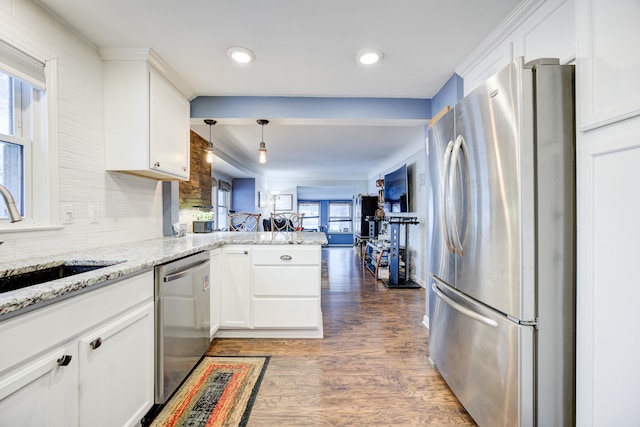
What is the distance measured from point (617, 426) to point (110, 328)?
1941 millimetres

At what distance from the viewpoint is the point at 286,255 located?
2412mm

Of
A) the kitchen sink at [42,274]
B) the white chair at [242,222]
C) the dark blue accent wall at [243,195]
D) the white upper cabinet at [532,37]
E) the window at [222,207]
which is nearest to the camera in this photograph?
the kitchen sink at [42,274]

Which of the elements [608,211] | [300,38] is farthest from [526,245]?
[300,38]

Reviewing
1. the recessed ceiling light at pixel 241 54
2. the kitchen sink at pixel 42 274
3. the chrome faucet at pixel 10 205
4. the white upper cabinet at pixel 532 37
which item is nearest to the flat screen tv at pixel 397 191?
the white upper cabinet at pixel 532 37

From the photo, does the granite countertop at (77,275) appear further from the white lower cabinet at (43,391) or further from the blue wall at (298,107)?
the blue wall at (298,107)

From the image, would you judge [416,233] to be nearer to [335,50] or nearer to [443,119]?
[443,119]

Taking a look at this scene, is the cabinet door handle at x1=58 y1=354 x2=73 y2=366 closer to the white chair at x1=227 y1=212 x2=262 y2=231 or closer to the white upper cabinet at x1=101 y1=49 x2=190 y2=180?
the white upper cabinet at x1=101 y1=49 x2=190 y2=180

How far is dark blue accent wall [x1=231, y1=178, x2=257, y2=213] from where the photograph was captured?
7422mm

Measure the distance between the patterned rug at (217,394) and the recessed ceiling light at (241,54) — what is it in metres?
2.32

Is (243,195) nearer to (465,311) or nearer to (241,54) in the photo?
(241,54)

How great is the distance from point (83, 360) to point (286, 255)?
5.01 ft

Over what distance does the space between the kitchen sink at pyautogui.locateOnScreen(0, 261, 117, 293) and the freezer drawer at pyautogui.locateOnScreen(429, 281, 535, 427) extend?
1945mm

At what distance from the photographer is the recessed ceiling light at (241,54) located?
73.2 inches

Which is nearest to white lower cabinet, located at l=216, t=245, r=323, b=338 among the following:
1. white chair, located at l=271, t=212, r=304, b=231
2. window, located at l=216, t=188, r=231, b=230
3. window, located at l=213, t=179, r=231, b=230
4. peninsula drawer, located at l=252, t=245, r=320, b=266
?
peninsula drawer, located at l=252, t=245, r=320, b=266
